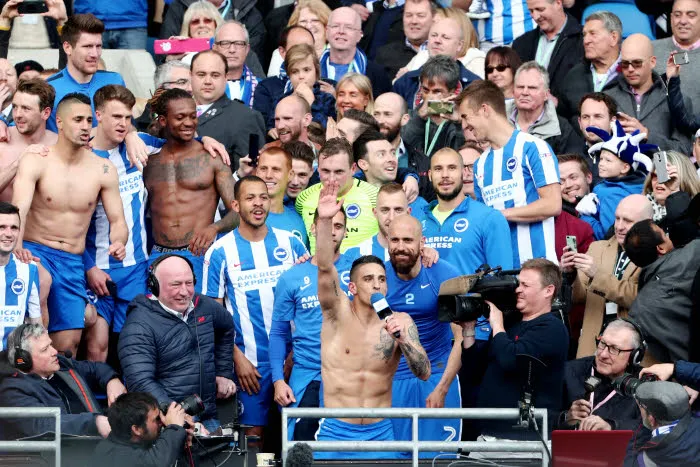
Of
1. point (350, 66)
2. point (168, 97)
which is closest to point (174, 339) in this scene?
point (168, 97)

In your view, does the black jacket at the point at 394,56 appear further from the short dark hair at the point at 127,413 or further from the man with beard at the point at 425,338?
the short dark hair at the point at 127,413

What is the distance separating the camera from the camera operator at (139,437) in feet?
31.0

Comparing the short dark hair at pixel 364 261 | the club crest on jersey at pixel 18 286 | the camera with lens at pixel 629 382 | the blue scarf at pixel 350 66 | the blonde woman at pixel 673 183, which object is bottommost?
the camera with lens at pixel 629 382

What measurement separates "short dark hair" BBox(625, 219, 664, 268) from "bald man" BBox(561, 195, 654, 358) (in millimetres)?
274

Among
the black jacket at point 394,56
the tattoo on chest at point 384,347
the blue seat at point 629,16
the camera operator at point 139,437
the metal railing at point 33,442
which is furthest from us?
the blue seat at point 629,16

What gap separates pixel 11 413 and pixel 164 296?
2183 millimetres

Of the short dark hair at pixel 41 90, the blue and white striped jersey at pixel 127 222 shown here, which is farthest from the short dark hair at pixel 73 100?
the blue and white striped jersey at pixel 127 222

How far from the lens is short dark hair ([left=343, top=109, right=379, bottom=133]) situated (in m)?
12.8

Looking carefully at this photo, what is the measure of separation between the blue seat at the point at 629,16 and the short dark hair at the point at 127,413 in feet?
24.7

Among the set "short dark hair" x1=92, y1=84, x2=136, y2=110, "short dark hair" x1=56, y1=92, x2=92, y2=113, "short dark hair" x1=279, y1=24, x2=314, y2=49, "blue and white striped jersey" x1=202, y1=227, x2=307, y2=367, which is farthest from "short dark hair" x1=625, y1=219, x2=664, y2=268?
"short dark hair" x1=279, y1=24, x2=314, y2=49

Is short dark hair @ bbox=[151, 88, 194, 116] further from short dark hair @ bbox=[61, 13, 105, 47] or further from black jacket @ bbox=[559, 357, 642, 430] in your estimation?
black jacket @ bbox=[559, 357, 642, 430]

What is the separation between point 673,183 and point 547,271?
5.76 ft

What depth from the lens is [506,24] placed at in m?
15.7

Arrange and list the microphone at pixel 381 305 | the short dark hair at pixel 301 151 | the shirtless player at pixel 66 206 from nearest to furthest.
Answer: the microphone at pixel 381 305, the shirtless player at pixel 66 206, the short dark hair at pixel 301 151
